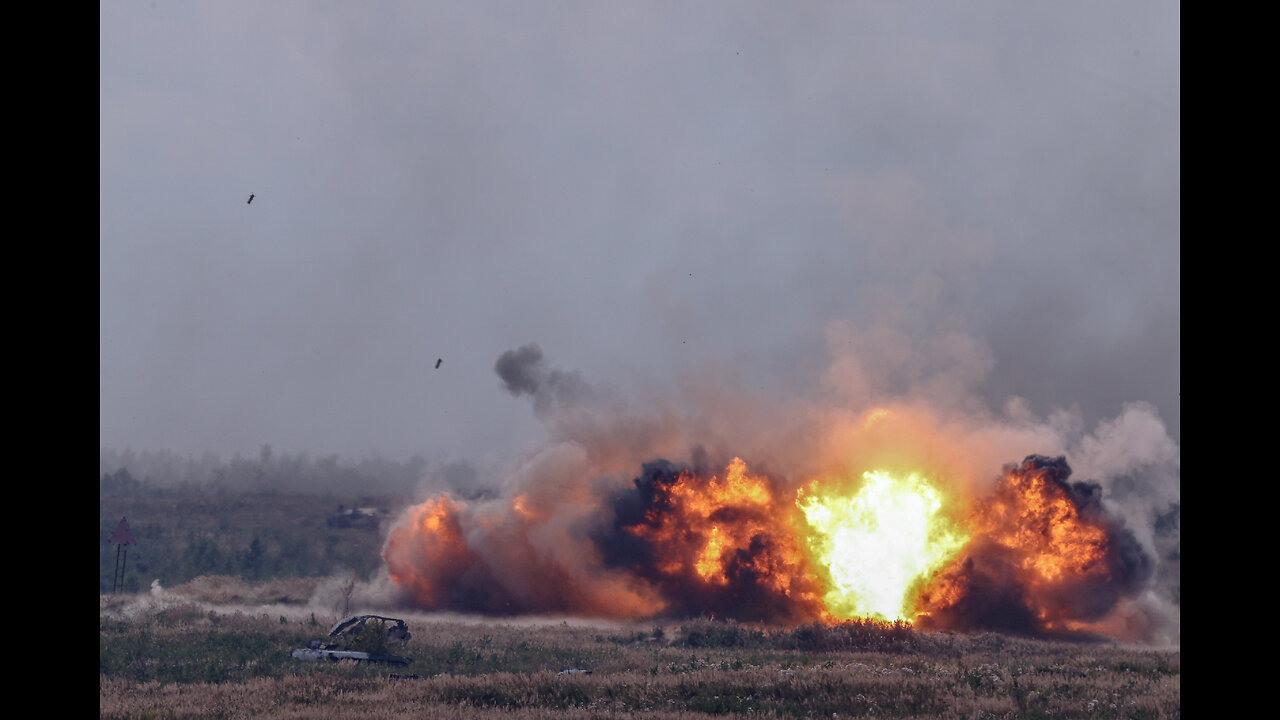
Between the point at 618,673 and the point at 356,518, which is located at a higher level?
the point at 356,518

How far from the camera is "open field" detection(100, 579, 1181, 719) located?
27250mm

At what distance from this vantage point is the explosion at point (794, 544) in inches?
2050

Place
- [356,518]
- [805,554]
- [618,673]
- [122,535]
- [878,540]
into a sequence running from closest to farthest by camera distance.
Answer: [618,673] < [878,540] < [805,554] < [122,535] < [356,518]

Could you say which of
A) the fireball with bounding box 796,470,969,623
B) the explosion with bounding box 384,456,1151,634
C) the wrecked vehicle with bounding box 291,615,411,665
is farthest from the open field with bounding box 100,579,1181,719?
the fireball with bounding box 796,470,969,623

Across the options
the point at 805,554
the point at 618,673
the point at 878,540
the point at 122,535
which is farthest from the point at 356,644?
the point at 878,540

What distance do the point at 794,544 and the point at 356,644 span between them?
→ 26388 millimetres

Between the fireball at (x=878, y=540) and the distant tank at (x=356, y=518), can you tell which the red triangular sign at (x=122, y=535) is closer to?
the fireball at (x=878, y=540)

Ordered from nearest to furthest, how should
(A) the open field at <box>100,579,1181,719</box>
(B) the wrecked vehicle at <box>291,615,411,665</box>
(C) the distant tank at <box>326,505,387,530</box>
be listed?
(A) the open field at <box>100,579,1181,719</box>, (B) the wrecked vehicle at <box>291,615,411,665</box>, (C) the distant tank at <box>326,505,387,530</box>

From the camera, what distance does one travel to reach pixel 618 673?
3319cm

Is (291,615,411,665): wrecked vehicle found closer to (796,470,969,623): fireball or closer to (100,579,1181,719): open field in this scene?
(100,579,1181,719): open field

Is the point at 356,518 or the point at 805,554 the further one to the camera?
the point at 356,518

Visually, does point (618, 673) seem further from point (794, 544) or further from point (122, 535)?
point (122, 535)

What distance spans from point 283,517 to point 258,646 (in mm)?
81924

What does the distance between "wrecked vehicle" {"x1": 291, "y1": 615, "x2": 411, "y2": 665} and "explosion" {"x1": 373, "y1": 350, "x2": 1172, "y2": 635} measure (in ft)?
65.6
